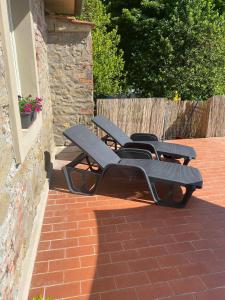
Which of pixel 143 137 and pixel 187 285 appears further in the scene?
pixel 143 137

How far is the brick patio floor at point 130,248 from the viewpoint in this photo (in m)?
2.29

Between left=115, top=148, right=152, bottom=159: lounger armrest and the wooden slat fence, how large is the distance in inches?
94.6

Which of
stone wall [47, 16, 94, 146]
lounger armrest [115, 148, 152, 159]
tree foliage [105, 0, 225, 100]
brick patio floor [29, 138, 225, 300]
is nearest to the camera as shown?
brick patio floor [29, 138, 225, 300]

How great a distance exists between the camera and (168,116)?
24.2 ft

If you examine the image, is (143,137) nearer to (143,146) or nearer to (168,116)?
(143,146)

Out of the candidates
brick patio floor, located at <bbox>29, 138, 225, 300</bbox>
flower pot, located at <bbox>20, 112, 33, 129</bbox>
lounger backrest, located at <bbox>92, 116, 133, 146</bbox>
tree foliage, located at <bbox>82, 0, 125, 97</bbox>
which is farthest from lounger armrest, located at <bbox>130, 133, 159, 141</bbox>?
flower pot, located at <bbox>20, 112, 33, 129</bbox>

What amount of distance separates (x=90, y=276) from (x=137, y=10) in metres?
9.71

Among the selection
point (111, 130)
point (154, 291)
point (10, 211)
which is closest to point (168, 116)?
point (111, 130)

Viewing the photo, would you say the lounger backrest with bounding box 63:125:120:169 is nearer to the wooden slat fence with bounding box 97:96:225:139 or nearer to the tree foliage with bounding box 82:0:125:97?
the wooden slat fence with bounding box 97:96:225:139

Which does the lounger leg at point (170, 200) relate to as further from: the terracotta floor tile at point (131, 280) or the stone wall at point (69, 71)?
the stone wall at point (69, 71)

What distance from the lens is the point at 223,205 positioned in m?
3.72

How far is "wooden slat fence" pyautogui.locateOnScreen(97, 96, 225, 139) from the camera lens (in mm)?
6762

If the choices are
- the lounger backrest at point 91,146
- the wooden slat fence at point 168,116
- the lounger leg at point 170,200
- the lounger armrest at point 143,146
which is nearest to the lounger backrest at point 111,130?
the lounger armrest at point 143,146

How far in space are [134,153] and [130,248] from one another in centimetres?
196
